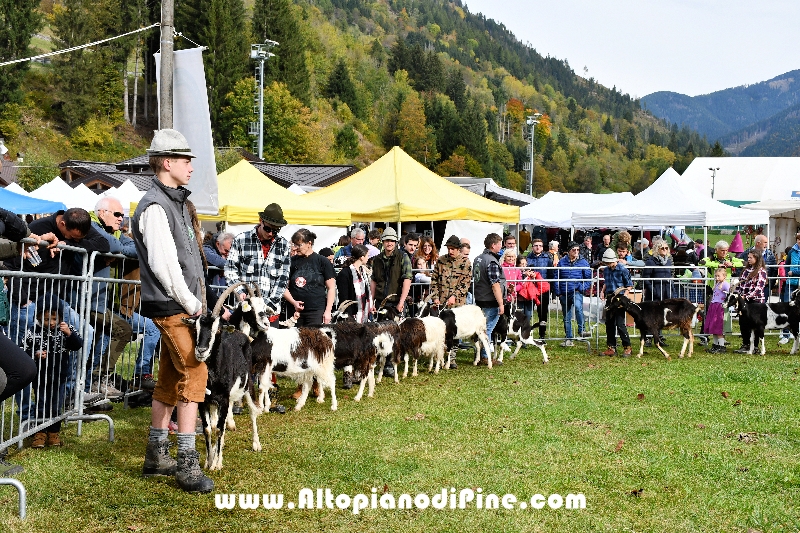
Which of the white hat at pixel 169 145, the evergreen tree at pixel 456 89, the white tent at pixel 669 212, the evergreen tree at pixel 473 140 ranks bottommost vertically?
the white hat at pixel 169 145

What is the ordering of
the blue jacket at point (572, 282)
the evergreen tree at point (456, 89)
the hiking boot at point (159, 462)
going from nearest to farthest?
1. the hiking boot at point (159, 462)
2. the blue jacket at point (572, 282)
3. the evergreen tree at point (456, 89)

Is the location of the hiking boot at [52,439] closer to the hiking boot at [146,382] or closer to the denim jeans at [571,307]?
the hiking boot at [146,382]

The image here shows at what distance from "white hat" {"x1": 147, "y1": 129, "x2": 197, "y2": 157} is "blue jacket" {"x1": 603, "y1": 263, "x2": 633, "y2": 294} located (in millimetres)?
9755

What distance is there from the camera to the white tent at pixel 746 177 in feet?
168

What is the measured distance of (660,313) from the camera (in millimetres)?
13422

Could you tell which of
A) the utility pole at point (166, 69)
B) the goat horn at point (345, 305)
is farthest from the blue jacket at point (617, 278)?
the utility pole at point (166, 69)

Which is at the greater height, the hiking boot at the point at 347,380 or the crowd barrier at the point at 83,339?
the crowd barrier at the point at 83,339

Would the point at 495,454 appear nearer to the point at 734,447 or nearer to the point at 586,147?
the point at 734,447

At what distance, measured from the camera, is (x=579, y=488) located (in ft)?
18.8

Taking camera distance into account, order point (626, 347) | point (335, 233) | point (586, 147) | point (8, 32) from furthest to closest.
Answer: point (586, 147)
point (8, 32)
point (335, 233)
point (626, 347)

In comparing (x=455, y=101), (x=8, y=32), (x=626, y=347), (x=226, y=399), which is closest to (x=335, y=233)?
(x=626, y=347)

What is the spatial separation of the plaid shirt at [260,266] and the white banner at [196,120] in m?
2.68

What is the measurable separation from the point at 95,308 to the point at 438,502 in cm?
403

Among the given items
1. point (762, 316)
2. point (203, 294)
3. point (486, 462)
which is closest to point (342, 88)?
point (762, 316)
